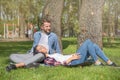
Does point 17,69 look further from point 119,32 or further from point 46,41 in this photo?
point 119,32

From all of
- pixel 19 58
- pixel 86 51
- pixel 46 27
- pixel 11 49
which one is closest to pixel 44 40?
pixel 46 27

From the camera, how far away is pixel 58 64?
1138 centimetres

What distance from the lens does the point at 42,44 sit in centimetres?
1181

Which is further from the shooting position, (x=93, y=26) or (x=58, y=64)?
(x=93, y=26)

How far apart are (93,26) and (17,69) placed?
6.83 meters

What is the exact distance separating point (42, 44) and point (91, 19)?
5.45 metres

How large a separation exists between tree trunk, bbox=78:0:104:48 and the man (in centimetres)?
481

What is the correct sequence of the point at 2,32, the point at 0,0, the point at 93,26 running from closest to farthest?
the point at 93,26 < the point at 0,0 < the point at 2,32

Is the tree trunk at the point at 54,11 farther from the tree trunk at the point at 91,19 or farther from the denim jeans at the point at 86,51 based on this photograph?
the denim jeans at the point at 86,51

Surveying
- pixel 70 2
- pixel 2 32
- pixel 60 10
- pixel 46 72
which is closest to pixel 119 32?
pixel 2 32

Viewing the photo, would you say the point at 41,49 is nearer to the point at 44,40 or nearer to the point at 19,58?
the point at 19,58

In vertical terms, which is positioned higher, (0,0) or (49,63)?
(0,0)

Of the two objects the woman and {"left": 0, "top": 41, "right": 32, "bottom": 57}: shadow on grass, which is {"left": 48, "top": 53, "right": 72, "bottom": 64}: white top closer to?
the woman

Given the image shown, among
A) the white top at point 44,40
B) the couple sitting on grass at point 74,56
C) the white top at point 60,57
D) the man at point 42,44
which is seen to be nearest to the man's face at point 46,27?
the man at point 42,44
